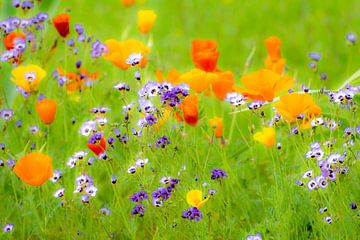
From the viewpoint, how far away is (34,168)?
2.01 m

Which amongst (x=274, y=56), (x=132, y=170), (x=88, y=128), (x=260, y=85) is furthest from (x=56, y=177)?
(x=274, y=56)

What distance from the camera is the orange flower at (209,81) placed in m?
2.26

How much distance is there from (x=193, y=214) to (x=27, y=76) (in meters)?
0.79

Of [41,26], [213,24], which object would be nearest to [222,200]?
[41,26]

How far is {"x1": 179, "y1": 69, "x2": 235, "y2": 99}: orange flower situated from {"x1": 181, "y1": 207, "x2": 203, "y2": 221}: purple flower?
471 mm

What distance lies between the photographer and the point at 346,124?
95.7 inches

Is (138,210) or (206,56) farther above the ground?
(206,56)

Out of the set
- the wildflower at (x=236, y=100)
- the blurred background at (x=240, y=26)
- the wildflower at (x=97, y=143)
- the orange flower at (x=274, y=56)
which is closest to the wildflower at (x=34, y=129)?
the wildflower at (x=97, y=143)

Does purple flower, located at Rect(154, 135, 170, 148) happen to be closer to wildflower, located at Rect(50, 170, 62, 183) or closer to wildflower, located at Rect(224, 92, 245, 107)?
wildflower, located at Rect(224, 92, 245, 107)

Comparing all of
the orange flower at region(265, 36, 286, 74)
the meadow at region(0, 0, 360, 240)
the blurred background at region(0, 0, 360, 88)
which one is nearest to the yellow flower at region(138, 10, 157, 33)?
the meadow at region(0, 0, 360, 240)

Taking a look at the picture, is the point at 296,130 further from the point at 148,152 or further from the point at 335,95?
the point at 148,152

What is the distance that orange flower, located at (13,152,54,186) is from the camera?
2016 millimetres

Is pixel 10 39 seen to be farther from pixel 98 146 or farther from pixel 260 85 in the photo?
pixel 260 85

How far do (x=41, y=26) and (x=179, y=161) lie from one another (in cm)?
82
